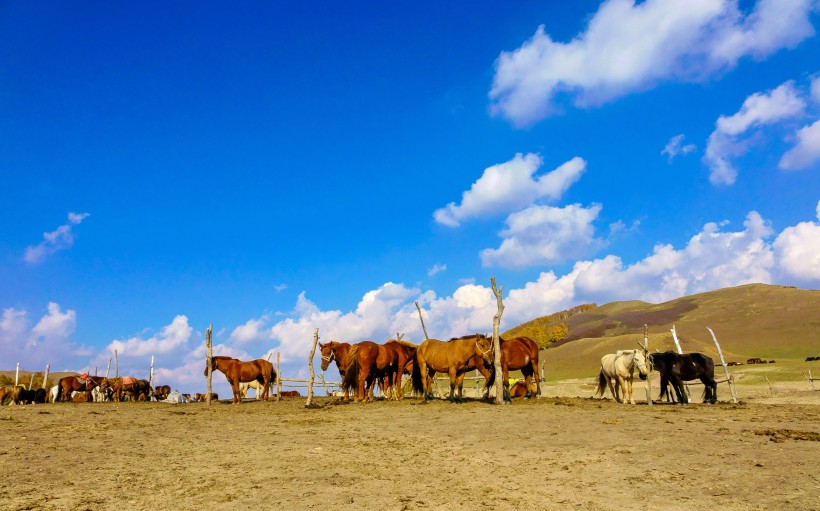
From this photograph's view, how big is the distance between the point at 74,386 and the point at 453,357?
2671cm

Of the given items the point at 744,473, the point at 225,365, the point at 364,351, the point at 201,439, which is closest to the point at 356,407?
the point at 364,351

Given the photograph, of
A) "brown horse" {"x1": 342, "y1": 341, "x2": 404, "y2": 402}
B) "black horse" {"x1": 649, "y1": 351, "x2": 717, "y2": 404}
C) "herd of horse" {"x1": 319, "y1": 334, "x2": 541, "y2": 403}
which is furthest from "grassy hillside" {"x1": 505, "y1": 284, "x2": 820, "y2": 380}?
"brown horse" {"x1": 342, "y1": 341, "x2": 404, "y2": 402}

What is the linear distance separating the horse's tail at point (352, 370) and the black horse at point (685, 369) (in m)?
12.0

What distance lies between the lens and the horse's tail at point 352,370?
21.9 metres

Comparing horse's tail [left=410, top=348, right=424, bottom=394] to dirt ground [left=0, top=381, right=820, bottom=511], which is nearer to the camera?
dirt ground [left=0, top=381, right=820, bottom=511]

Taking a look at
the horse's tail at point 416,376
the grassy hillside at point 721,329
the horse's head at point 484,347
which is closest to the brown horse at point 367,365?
the horse's tail at point 416,376

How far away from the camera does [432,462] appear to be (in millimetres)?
8969

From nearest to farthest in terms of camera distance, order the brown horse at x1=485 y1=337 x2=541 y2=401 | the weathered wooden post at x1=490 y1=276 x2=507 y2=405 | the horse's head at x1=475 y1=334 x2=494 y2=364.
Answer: the weathered wooden post at x1=490 y1=276 x2=507 y2=405 → the horse's head at x1=475 y1=334 x2=494 y2=364 → the brown horse at x1=485 y1=337 x2=541 y2=401

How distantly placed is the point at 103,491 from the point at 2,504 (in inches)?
45.5

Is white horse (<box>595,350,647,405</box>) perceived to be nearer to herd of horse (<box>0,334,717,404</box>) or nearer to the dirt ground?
herd of horse (<box>0,334,717,404</box>)

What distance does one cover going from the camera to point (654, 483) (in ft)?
23.3

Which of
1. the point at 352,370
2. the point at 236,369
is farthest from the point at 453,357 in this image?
the point at 236,369

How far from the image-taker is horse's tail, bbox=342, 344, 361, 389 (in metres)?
21.9

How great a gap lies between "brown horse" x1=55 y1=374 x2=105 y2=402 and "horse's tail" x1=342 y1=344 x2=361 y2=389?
20491 millimetres
